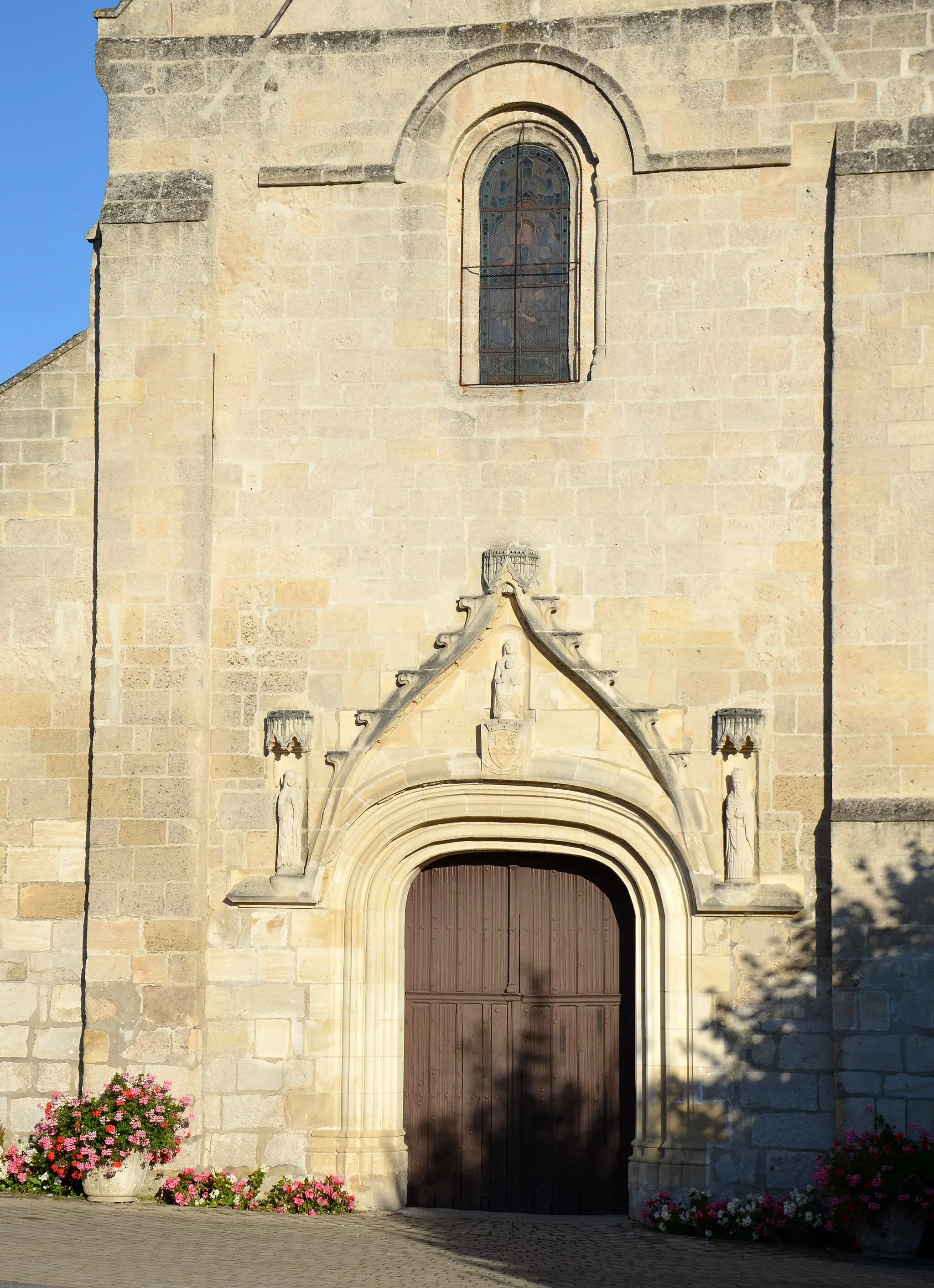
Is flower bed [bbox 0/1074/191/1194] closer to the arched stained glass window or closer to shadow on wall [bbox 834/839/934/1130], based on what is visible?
shadow on wall [bbox 834/839/934/1130]

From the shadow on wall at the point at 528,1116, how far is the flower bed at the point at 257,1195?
0.77 metres

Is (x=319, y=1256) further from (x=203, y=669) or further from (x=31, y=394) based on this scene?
(x=31, y=394)

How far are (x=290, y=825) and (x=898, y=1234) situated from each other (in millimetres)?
4412

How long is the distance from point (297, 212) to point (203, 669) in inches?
124

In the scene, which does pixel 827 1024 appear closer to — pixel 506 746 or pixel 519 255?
pixel 506 746

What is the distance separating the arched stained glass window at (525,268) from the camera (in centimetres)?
1239

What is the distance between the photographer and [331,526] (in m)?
12.1

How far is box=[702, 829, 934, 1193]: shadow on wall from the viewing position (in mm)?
10914

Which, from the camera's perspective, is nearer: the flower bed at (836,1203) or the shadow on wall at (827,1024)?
the flower bed at (836,1203)

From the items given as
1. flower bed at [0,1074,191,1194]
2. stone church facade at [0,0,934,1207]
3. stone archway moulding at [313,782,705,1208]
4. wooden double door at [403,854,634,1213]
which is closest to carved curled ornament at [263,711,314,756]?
stone church facade at [0,0,934,1207]

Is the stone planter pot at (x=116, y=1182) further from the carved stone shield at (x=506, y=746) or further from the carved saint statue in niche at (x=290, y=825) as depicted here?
the carved stone shield at (x=506, y=746)

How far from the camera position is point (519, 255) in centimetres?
1245

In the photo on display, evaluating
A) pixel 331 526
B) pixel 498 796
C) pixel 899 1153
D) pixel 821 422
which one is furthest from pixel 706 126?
pixel 899 1153

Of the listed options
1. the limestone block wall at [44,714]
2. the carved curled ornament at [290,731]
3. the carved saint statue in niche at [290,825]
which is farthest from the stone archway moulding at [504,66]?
the carved saint statue in niche at [290,825]
